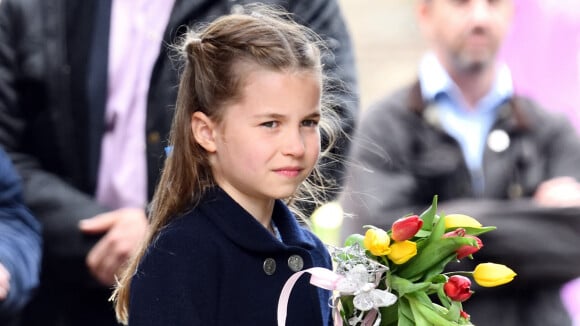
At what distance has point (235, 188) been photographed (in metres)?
2.68

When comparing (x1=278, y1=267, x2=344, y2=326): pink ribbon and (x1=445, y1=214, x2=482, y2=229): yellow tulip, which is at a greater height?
(x1=445, y1=214, x2=482, y2=229): yellow tulip

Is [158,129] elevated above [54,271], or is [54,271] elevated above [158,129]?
[158,129]

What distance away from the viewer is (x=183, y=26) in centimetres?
345

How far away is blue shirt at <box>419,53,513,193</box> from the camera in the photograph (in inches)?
154

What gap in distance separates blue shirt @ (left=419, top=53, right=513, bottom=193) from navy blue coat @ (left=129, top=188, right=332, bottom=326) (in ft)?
4.28

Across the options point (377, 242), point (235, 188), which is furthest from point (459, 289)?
point (235, 188)

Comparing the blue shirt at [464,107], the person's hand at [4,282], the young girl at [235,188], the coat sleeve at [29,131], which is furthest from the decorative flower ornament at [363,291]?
the blue shirt at [464,107]

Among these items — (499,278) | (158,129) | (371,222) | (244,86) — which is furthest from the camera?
(371,222)

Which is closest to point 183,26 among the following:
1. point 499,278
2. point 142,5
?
point 142,5

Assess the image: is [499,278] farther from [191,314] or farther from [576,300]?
[576,300]

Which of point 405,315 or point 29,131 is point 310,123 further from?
point 29,131

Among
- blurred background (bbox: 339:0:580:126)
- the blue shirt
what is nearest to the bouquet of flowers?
the blue shirt

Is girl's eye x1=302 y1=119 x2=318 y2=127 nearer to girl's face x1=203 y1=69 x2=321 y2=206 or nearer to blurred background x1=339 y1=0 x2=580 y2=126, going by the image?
girl's face x1=203 y1=69 x2=321 y2=206

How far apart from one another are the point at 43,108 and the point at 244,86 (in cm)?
111
